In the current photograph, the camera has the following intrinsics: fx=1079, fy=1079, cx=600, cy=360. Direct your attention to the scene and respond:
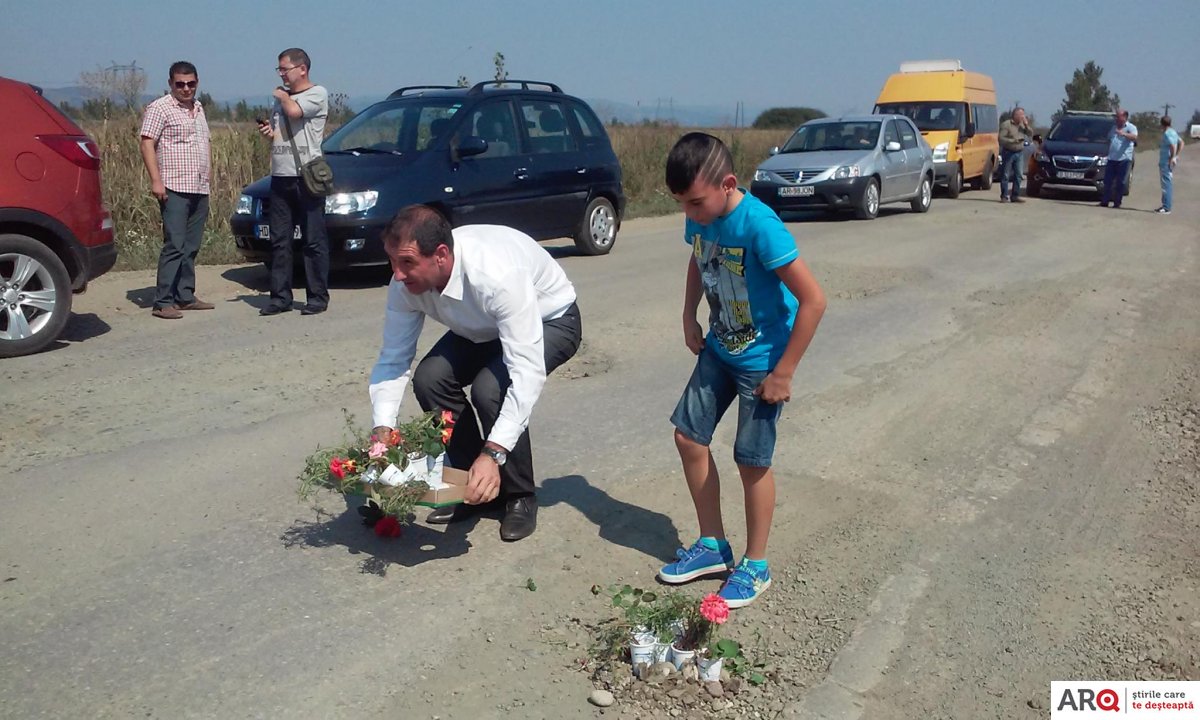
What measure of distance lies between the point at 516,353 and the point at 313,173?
535cm

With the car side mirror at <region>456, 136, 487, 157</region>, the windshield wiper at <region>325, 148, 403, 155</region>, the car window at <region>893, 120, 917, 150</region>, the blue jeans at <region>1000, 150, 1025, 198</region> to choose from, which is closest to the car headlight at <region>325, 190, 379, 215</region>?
the windshield wiper at <region>325, 148, 403, 155</region>

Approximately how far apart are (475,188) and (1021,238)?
8.47 metres

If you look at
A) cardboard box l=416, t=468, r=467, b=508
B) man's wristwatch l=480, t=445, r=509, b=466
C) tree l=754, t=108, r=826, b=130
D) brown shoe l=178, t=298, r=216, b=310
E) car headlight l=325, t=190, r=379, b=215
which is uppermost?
tree l=754, t=108, r=826, b=130

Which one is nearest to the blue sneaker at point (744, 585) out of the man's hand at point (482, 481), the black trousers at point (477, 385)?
the man's hand at point (482, 481)

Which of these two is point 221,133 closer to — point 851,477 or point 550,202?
point 550,202

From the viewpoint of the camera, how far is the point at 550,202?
12.4 meters

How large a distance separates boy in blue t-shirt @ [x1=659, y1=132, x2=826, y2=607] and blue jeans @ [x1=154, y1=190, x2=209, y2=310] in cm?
611

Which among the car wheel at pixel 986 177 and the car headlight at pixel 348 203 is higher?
the car headlight at pixel 348 203

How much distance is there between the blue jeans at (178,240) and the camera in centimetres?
898

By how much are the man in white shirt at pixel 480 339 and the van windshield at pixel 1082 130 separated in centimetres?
2257

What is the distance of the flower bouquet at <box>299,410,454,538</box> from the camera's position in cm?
414

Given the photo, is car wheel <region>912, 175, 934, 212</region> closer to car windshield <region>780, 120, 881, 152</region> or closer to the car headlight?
car windshield <region>780, 120, 881, 152</region>

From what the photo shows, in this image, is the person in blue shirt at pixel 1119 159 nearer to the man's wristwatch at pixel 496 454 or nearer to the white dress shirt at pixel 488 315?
the white dress shirt at pixel 488 315

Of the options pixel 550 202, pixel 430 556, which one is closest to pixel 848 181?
pixel 550 202
